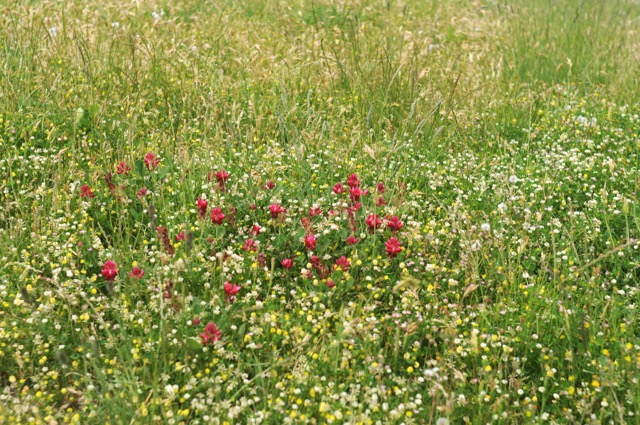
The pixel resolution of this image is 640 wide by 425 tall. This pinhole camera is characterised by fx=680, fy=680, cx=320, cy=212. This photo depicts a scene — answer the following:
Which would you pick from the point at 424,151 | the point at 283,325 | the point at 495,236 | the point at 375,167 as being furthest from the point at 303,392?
the point at 424,151

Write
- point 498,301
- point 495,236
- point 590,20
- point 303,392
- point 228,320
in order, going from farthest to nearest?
point 590,20 < point 495,236 < point 498,301 < point 228,320 < point 303,392

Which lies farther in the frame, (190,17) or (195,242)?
(190,17)

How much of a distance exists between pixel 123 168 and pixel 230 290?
51.4 inches

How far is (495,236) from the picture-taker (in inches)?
140

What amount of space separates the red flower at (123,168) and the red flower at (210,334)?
4.54 feet

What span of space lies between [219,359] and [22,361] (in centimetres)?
79

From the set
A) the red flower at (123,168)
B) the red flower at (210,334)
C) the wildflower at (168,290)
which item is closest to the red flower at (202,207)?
the wildflower at (168,290)

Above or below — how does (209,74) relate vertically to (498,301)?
above

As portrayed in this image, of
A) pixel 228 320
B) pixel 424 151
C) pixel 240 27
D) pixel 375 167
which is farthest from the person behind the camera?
pixel 240 27

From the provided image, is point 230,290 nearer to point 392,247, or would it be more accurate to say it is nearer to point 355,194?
point 392,247

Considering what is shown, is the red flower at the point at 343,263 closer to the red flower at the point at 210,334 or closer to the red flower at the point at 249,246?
the red flower at the point at 249,246

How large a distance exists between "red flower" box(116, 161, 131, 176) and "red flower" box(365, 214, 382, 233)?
4.58 feet

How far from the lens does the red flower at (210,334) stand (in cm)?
273

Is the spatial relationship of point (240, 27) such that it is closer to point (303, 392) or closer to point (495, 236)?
point (495, 236)
